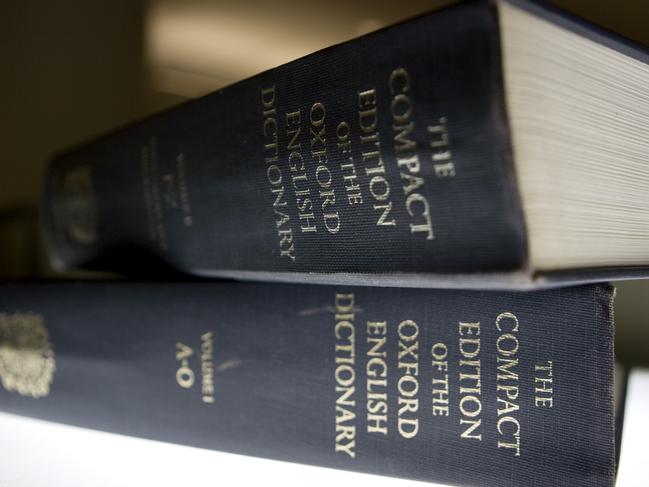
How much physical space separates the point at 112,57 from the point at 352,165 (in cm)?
50

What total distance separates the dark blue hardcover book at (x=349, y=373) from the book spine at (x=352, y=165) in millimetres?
41

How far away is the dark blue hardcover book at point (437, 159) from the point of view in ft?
0.83

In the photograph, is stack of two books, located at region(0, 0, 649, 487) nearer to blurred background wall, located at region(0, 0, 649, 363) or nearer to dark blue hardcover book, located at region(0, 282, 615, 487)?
dark blue hardcover book, located at region(0, 282, 615, 487)

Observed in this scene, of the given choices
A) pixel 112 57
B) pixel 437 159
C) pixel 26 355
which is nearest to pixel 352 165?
pixel 437 159

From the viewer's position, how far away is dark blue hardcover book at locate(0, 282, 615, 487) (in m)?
0.32

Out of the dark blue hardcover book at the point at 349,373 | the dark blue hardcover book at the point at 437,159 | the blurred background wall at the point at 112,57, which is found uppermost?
the blurred background wall at the point at 112,57

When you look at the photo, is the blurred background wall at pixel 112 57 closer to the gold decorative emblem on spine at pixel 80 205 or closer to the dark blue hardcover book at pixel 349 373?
the gold decorative emblem on spine at pixel 80 205

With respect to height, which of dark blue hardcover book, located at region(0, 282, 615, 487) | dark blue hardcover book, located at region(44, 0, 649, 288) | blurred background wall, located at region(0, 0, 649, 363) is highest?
Answer: blurred background wall, located at region(0, 0, 649, 363)

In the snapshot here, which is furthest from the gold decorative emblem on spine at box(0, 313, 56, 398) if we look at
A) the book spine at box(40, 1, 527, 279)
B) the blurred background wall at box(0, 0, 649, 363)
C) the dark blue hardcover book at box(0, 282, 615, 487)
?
the blurred background wall at box(0, 0, 649, 363)

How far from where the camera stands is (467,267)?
267mm

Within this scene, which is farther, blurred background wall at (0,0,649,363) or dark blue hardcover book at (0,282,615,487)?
blurred background wall at (0,0,649,363)

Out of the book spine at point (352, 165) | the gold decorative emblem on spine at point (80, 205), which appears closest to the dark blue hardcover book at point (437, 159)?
the book spine at point (352, 165)

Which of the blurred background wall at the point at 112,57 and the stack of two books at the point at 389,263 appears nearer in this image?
the stack of two books at the point at 389,263

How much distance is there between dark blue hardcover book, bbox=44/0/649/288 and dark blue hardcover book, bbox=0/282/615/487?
0.11 feet
